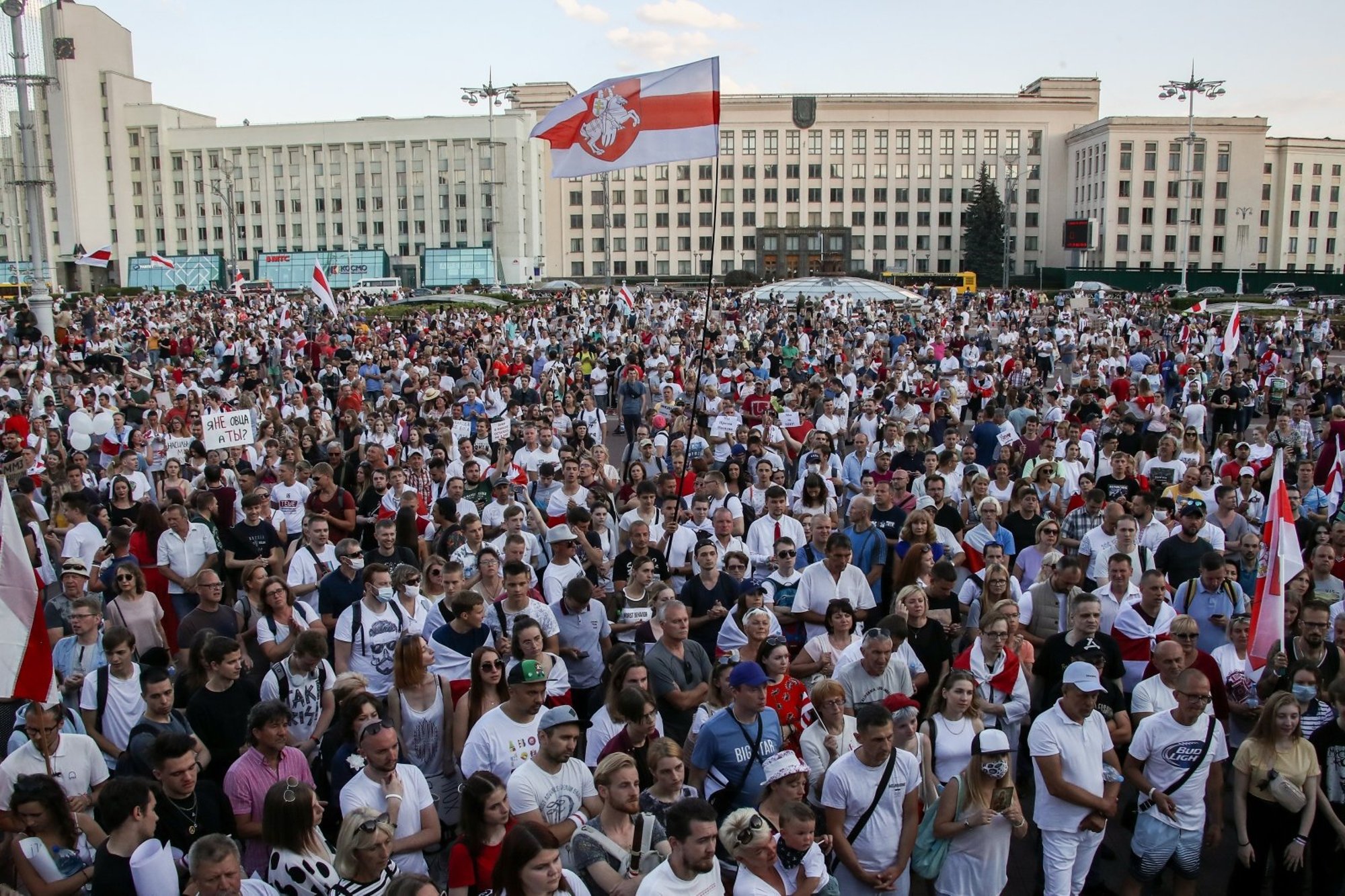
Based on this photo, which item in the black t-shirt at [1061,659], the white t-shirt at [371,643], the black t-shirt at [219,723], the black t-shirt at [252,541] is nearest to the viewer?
the black t-shirt at [219,723]

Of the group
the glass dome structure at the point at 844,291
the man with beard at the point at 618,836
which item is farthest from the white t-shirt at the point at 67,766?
the glass dome structure at the point at 844,291

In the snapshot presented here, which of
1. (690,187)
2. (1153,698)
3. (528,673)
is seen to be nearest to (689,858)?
(528,673)

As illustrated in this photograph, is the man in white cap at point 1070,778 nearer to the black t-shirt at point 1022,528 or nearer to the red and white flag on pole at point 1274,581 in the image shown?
the red and white flag on pole at point 1274,581

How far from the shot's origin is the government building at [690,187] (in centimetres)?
9131

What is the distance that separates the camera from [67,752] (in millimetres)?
4914

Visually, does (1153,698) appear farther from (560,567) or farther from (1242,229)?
(1242,229)

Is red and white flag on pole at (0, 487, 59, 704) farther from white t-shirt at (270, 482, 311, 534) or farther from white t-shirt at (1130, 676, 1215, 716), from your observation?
white t-shirt at (1130, 676, 1215, 716)

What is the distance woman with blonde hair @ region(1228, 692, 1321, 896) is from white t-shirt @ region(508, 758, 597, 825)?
3405 mm

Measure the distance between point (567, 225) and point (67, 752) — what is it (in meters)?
102

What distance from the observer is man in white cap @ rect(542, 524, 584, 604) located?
7.27m

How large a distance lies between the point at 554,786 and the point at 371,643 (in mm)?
2312

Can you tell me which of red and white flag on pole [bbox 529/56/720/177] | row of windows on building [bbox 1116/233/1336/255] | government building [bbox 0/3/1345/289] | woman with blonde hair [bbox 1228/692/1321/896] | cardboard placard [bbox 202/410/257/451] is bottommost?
woman with blonde hair [bbox 1228/692/1321/896]

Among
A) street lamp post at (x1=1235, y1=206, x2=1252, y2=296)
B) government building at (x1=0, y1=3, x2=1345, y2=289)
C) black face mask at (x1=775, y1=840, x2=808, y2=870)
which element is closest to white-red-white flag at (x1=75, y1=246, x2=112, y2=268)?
black face mask at (x1=775, y1=840, x2=808, y2=870)

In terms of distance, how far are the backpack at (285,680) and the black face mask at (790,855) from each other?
277cm
